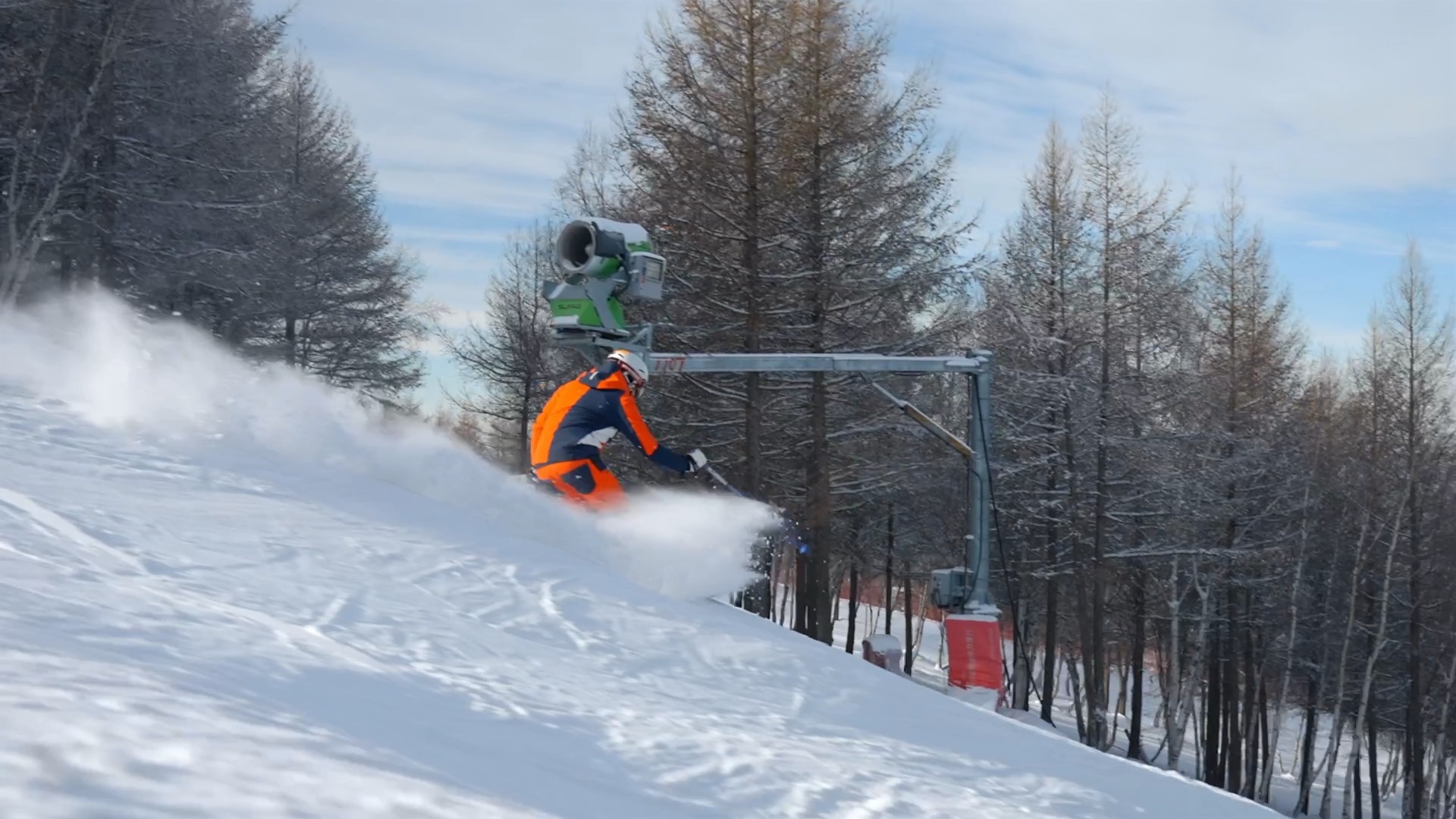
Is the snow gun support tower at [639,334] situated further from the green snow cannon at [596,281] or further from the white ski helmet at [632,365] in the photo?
the white ski helmet at [632,365]

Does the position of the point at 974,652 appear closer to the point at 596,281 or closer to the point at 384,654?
the point at 596,281

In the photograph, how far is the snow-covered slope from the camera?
10.2 ft

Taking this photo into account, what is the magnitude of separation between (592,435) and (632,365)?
2.33ft

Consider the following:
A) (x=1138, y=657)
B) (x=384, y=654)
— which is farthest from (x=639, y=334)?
(x=1138, y=657)

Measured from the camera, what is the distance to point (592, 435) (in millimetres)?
9953

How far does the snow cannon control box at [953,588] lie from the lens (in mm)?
11102

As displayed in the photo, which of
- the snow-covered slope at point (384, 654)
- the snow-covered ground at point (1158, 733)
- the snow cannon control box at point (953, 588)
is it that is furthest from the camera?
the snow-covered ground at point (1158, 733)

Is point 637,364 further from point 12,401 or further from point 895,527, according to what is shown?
point 895,527

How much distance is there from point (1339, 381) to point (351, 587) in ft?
112

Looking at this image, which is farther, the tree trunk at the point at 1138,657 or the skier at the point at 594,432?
the tree trunk at the point at 1138,657

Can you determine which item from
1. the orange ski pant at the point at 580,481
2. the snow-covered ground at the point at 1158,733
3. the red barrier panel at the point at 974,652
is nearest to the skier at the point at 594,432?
the orange ski pant at the point at 580,481

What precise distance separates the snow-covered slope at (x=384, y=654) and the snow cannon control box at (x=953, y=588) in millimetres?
2400

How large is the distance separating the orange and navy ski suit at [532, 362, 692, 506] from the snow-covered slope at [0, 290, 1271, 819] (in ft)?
2.00

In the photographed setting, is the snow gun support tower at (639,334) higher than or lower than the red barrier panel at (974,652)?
higher
